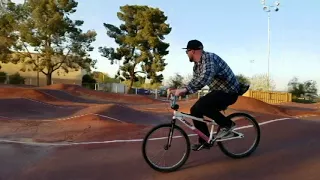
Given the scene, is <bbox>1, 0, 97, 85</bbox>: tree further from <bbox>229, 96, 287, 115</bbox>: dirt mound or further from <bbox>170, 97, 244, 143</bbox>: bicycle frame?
<bbox>170, 97, 244, 143</bbox>: bicycle frame

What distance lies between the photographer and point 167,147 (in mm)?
5219

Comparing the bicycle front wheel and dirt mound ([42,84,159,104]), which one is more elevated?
dirt mound ([42,84,159,104])

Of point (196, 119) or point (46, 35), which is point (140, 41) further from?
point (196, 119)

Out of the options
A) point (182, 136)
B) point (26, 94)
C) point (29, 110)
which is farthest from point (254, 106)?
point (182, 136)

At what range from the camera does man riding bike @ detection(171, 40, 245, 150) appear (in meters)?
5.04

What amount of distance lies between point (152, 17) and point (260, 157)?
4470 centimetres

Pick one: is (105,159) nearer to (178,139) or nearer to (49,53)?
(178,139)

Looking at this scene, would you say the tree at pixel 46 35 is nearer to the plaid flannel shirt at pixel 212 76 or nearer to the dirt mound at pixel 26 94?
the dirt mound at pixel 26 94

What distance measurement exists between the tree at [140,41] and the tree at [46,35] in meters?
7.09

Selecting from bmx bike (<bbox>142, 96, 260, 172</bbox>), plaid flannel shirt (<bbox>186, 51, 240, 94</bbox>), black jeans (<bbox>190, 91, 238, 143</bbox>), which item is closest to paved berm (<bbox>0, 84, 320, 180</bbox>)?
bmx bike (<bbox>142, 96, 260, 172</bbox>)

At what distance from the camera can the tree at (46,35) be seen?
4138cm

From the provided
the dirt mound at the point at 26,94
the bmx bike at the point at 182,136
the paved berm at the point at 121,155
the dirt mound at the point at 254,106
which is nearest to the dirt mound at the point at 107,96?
the dirt mound at the point at 26,94

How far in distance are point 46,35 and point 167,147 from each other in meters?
39.4

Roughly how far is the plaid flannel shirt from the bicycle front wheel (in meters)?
0.60
